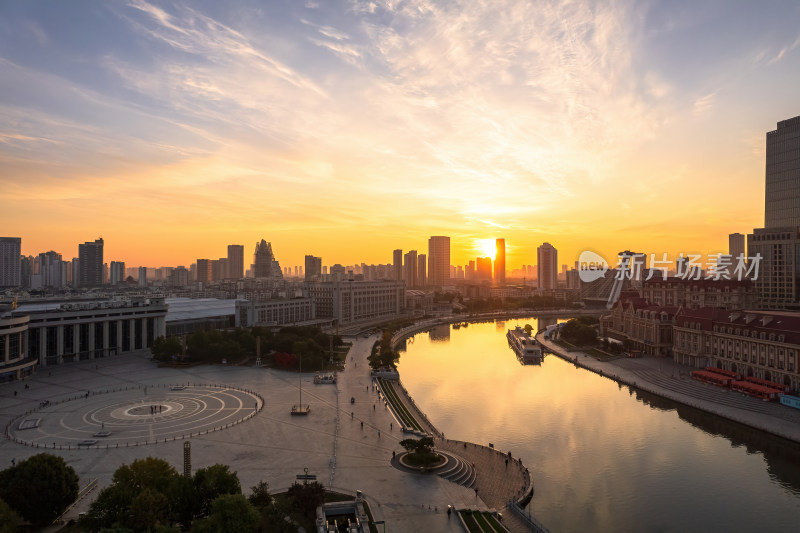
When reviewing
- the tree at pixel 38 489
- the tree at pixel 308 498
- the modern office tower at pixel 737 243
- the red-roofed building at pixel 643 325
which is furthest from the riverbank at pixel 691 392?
the modern office tower at pixel 737 243

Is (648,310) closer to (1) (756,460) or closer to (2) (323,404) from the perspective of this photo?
(1) (756,460)

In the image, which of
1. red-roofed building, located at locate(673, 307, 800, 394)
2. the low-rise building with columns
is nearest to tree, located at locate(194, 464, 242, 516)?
the low-rise building with columns

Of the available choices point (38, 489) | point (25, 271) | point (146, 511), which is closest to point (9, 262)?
point (25, 271)

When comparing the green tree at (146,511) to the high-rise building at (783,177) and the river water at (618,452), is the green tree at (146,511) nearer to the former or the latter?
the river water at (618,452)

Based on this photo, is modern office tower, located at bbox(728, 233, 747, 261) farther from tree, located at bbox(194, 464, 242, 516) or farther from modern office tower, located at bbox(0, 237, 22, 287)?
modern office tower, located at bbox(0, 237, 22, 287)

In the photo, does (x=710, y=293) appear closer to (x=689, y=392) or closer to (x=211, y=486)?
(x=689, y=392)

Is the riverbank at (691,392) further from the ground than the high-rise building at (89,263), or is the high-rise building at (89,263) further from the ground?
the high-rise building at (89,263)

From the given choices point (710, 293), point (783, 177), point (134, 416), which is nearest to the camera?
point (134, 416)

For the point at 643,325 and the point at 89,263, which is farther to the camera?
the point at 89,263
